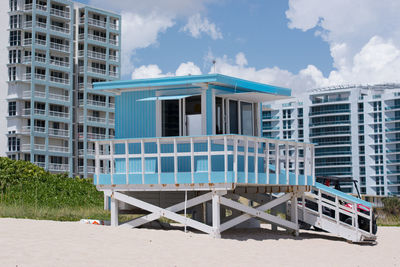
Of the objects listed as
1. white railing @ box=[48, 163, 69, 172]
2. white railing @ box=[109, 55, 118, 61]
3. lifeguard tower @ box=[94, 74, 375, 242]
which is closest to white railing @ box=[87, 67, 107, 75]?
white railing @ box=[109, 55, 118, 61]

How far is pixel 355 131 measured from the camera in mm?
124688

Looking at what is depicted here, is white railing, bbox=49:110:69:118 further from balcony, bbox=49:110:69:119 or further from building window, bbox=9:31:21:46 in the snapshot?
building window, bbox=9:31:21:46

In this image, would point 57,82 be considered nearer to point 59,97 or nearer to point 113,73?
point 59,97

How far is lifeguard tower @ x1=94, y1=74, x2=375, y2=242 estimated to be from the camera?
18.3 meters

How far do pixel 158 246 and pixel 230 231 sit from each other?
5.78 m

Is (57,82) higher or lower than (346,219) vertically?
higher

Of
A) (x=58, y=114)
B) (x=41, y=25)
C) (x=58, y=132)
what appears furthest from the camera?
(x=58, y=114)

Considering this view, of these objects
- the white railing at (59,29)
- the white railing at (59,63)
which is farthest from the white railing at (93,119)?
the white railing at (59,29)

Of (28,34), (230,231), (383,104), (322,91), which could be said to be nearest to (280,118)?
(322,91)

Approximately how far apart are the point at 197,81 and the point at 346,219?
7196mm

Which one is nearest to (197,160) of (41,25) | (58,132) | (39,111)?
(39,111)

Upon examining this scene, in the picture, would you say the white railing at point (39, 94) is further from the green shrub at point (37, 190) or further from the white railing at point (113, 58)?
the green shrub at point (37, 190)

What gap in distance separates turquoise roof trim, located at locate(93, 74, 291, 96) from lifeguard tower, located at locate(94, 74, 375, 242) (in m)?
0.03

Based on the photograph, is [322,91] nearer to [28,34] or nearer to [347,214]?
[28,34]
